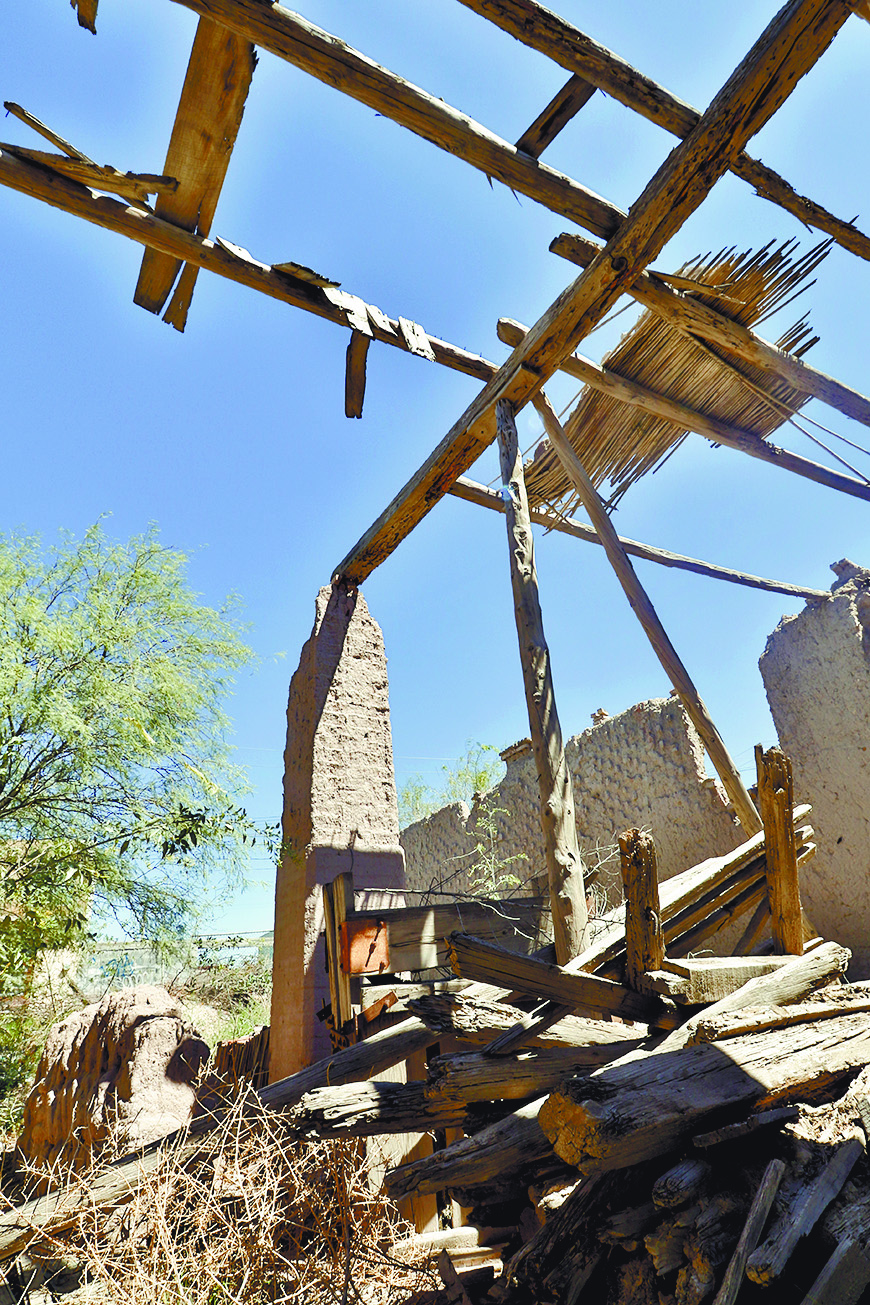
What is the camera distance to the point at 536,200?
362 cm

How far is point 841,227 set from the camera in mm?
3857

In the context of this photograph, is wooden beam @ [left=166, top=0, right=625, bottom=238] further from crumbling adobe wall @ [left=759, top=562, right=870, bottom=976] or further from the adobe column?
crumbling adobe wall @ [left=759, top=562, right=870, bottom=976]

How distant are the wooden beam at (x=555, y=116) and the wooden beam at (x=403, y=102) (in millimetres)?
60

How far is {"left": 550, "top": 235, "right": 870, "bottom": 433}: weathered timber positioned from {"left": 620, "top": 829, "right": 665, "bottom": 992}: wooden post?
305 centimetres

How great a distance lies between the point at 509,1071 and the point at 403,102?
13.4 feet

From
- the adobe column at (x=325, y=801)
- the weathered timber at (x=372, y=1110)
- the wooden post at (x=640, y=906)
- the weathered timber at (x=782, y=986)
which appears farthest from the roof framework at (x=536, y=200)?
the weathered timber at (x=372, y=1110)

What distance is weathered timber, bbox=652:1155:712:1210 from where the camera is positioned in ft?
5.98

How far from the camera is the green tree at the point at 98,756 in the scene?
17.6ft

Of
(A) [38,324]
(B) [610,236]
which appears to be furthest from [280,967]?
(A) [38,324]

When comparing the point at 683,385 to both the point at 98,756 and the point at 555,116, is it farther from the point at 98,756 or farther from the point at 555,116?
the point at 98,756

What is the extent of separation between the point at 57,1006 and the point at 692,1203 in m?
7.82

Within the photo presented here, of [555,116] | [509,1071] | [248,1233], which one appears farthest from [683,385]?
[248,1233]

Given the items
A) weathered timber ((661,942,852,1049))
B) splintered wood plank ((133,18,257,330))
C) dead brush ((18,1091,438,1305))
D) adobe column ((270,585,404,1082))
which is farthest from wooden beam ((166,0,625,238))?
dead brush ((18,1091,438,1305))

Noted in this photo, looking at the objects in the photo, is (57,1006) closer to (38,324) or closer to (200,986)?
(200,986)
